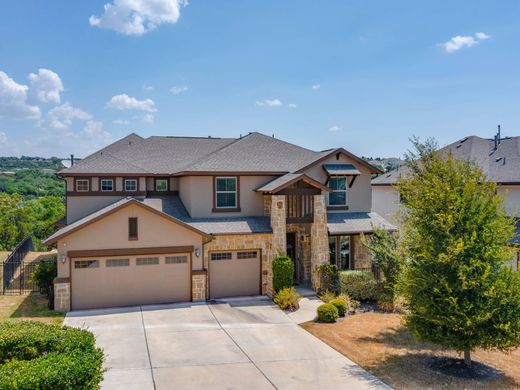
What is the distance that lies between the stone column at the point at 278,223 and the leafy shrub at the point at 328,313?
396 cm

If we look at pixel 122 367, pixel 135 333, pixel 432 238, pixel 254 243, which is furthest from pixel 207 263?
pixel 432 238

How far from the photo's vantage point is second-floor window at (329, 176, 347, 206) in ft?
71.7

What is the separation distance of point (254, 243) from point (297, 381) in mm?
8949

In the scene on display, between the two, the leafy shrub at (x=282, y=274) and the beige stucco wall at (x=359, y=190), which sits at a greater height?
the beige stucco wall at (x=359, y=190)

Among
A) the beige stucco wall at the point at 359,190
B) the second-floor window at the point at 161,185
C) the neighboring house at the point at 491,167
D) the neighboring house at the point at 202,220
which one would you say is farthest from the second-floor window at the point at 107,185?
the neighboring house at the point at 491,167

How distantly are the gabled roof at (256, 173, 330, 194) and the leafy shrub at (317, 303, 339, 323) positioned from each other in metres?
5.62

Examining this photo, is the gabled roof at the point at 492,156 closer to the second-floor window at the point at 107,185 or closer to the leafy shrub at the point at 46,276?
the second-floor window at the point at 107,185

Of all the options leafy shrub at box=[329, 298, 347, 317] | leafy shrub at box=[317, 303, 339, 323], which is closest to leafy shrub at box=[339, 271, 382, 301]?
leafy shrub at box=[329, 298, 347, 317]

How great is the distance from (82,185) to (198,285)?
784cm

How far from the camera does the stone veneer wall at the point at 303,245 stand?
21.3 m

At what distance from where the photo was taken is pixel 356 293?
18.2 m

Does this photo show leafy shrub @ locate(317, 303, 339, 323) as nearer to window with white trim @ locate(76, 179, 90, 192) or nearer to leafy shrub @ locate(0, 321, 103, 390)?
leafy shrub @ locate(0, 321, 103, 390)

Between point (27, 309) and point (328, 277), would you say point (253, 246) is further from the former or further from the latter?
point (27, 309)

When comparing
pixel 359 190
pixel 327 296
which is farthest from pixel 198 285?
pixel 359 190
